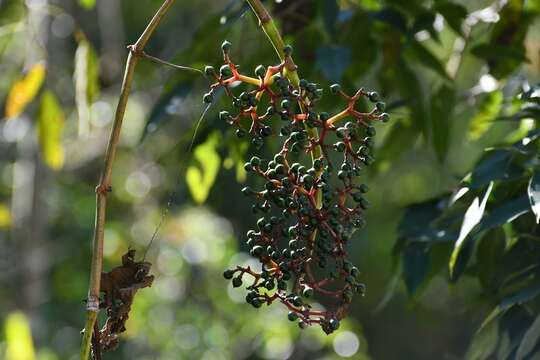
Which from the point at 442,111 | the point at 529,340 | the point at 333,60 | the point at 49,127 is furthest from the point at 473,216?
the point at 49,127

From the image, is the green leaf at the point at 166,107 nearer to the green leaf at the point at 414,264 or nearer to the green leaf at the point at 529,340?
the green leaf at the point at 414,264

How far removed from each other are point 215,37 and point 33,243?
5.59 feet

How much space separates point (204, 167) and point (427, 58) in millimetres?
405

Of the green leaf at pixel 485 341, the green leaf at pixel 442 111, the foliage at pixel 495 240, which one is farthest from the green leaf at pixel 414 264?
the green leaf at pixel 442 111

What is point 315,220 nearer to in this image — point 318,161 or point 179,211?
point 318,161

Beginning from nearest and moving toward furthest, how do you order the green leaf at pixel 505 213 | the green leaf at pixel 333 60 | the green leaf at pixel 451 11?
the green leaf at pixel 505 213 < the green leaf at pixel 333 60 < the green leaf at pixel 451 11

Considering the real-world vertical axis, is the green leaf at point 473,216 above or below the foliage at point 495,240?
above

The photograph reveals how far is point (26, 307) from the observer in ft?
10.3

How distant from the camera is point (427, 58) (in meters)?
1.74

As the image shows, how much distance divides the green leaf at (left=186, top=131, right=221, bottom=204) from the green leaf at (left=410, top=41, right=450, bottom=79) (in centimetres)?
36

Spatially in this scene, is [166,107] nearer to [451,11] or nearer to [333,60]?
[333,60]

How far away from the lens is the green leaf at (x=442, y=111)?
68.7 inches

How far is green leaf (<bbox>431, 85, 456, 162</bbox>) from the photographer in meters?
1.75

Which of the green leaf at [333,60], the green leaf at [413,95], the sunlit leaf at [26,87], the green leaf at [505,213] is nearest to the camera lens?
the green leaf at [505,213]
